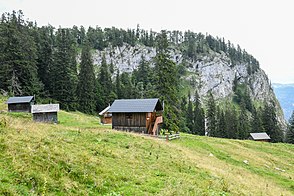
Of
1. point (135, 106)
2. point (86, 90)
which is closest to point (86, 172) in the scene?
point (135, 106)

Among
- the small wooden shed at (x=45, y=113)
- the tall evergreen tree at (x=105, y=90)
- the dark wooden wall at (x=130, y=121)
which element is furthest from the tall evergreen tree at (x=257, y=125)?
the small wooden shed at (x=45, y=113)

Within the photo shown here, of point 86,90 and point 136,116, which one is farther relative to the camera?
point 86,90

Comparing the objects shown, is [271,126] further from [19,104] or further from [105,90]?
[19,104]

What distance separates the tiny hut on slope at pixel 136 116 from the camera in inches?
1574

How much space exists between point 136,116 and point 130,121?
4.15 ft

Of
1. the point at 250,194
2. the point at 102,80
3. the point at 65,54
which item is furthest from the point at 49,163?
the point at 102,80

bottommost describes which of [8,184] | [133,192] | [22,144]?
[133,192]

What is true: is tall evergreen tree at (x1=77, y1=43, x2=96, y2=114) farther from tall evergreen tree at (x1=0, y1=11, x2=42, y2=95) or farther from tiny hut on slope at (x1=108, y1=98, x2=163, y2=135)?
tiny hut on slope at (x1=108, y1=98, x2=163, y2=135)

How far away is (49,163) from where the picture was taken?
12.1 metres

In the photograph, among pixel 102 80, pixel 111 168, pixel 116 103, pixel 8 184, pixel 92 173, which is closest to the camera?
pixel 8 184

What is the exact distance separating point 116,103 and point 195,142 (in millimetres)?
13792

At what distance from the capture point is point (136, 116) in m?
40.4

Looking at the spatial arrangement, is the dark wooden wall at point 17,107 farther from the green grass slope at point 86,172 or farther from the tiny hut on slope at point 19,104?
the green grass slope at point 86,172

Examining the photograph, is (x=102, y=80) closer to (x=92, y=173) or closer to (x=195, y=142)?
(x=195, y=142)
